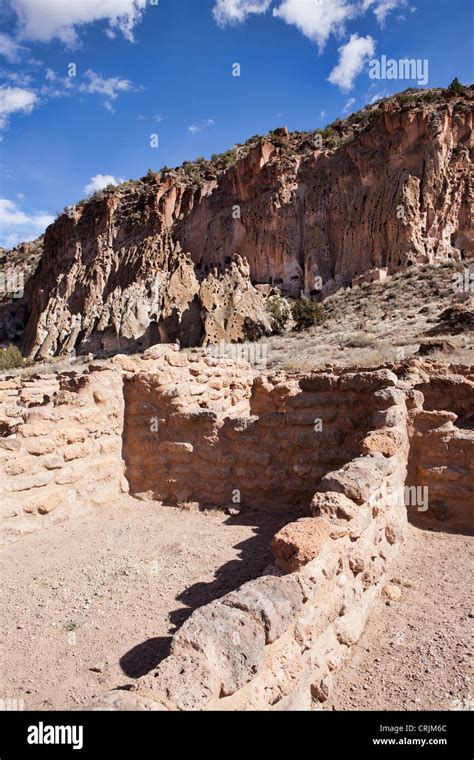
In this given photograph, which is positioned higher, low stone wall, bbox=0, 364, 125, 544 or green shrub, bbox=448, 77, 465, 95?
green shrub, bbox=448, 77, 465, 95

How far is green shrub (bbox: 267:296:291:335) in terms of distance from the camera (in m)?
26.1

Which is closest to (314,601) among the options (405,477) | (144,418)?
(405,477)

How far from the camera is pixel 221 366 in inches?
335

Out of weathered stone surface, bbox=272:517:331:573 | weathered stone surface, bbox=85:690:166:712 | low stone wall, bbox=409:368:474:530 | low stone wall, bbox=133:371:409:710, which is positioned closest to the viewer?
weathered stone surface, bbox=85:690:166:712

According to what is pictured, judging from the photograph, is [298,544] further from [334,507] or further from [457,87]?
[457,87]

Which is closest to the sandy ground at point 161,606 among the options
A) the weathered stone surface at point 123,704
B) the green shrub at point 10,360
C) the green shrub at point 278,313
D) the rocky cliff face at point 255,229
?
the weathered stone surface at point 123,704

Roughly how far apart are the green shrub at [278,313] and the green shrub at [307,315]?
19.9 inches
